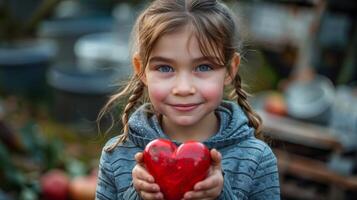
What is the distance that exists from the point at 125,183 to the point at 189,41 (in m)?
0.35

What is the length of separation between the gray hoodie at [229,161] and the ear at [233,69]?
3.7 inches

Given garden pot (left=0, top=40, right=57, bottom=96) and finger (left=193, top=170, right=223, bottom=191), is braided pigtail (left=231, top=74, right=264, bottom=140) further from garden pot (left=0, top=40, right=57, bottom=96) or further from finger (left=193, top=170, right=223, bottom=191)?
garden pot (left=0, top=40, right=57, bottom=96)

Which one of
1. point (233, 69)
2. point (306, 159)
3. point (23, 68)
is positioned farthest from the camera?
point (23, 68)

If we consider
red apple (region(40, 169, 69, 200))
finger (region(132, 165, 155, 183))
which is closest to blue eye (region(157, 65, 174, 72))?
finger (region(132, 165, 155, 183))

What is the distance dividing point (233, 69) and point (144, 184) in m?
0.36

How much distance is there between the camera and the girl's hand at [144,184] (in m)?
1.66

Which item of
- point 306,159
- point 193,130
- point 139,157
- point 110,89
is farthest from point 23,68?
point 139,157

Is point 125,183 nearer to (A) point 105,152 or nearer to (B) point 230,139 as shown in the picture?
(A) point 105,152

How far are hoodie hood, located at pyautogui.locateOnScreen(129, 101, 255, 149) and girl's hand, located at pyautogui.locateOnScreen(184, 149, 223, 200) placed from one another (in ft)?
0.44

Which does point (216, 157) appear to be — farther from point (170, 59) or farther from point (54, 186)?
point (54, 186)

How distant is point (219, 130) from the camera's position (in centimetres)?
184

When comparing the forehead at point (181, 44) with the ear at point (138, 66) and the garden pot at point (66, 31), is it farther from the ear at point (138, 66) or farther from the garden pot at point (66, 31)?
the garden pot at point (66, 31)

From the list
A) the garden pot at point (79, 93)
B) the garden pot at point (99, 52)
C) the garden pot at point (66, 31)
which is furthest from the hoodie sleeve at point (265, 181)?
the garden pot at point (66, 31)

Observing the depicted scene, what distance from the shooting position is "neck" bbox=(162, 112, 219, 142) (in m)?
1.83
